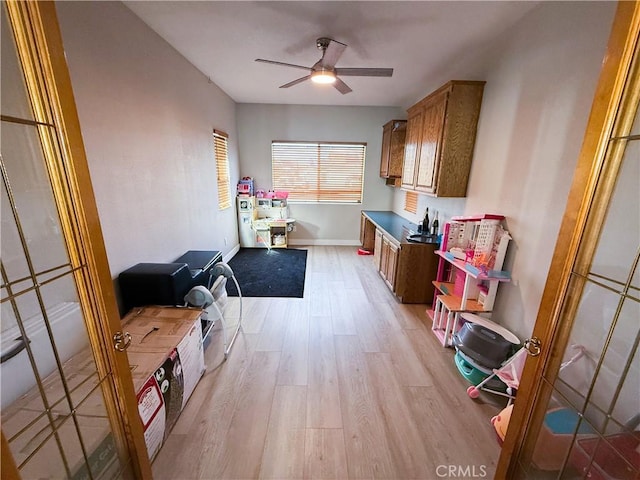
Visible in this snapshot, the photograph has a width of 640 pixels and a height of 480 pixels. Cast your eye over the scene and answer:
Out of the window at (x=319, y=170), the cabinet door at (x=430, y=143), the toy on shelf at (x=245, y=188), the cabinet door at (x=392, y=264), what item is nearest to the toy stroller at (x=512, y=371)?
the cabinet door at (x=392, y=264)

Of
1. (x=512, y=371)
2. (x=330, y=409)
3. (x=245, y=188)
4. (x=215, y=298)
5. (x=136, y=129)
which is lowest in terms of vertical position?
(x=330, y=409)

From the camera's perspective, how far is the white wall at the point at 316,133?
4848 millimetres

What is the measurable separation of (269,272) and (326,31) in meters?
3.14

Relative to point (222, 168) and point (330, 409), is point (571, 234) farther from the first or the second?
point (222, 168)

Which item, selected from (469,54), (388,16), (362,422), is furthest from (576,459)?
(469,54)

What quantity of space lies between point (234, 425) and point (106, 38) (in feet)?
9.08

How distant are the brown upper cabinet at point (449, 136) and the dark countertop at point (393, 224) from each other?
0.65m

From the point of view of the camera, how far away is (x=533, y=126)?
1.88m

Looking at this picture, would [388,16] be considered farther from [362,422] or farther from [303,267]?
[303,267]

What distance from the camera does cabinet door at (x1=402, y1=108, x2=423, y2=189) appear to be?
10.7ft

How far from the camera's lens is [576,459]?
3.30 ft

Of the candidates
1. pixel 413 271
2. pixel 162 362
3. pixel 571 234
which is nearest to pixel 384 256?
pixel 413 271

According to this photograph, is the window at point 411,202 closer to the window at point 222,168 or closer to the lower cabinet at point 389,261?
the lower cabinet at point 389,261

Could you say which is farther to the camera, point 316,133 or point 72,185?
point 316,133
